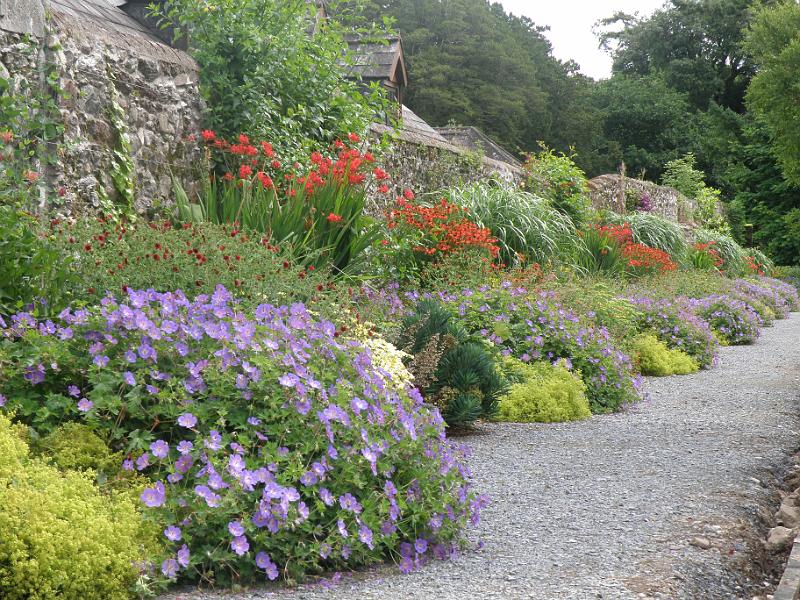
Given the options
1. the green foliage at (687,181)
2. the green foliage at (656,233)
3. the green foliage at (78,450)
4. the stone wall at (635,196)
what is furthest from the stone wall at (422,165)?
the green foliage at (687,181)

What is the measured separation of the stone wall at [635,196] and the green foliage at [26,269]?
13698 millimetres

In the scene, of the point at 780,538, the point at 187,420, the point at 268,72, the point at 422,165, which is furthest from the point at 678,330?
the point at 187,420

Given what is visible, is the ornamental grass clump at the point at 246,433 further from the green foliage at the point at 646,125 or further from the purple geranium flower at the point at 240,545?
the green foliage at the point at 646,125

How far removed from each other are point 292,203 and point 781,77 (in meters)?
10.5

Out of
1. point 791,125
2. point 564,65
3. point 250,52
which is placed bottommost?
point 250,52

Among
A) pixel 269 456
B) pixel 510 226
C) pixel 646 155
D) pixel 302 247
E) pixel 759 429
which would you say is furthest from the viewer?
pixel 646 155

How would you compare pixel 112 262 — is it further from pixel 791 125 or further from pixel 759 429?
pixel 791 125

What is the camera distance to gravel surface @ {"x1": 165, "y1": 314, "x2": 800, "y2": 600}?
105 inches

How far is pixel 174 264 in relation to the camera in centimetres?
410

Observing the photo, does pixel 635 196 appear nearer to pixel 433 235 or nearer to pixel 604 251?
pixel 604 251

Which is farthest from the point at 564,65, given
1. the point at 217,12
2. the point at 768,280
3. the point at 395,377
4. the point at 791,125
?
the point at 395,377

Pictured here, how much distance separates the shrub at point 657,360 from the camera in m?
8.04

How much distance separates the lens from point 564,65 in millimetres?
41469

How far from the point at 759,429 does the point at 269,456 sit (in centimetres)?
365
